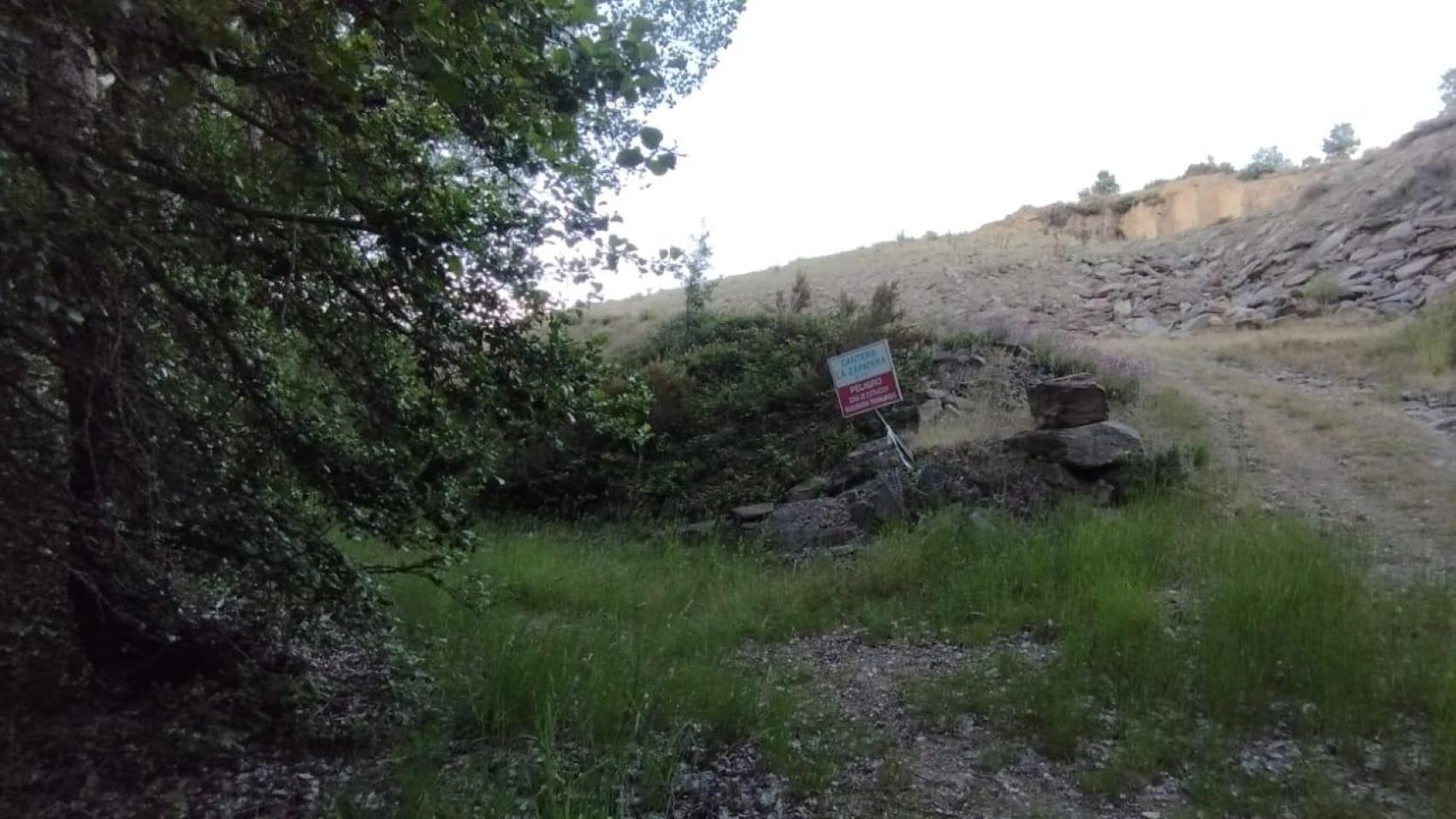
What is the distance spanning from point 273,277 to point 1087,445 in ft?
23.5

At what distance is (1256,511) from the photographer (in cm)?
797

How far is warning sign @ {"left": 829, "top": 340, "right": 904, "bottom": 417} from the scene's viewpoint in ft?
31.0

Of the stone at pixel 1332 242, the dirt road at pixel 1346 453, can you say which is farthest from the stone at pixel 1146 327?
the dirt road at pixel 1346 453

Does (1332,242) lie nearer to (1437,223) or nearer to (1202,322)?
(1437,223)

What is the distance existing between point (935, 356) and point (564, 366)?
31.3 feet

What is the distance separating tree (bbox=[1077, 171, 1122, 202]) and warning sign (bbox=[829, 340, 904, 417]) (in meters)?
36.6

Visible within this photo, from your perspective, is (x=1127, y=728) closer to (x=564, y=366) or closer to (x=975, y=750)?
(x=975, y=750)

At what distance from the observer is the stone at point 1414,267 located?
17859mm

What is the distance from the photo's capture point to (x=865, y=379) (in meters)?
9.52

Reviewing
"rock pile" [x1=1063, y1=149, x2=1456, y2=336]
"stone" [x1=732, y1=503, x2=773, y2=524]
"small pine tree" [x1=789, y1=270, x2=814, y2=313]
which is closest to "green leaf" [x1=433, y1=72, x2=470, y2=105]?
"stone" [x1=732, y1=503, x2=773, y2=524]

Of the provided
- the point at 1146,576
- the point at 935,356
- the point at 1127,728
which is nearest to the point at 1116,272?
the point at 935,356

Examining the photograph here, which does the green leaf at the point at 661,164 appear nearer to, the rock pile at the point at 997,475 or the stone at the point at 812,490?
the rock pile at the point at 997,475

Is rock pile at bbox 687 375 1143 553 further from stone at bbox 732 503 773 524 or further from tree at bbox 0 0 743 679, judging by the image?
tree at bbox 0 0 743 679

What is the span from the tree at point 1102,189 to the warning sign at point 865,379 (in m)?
36.6
